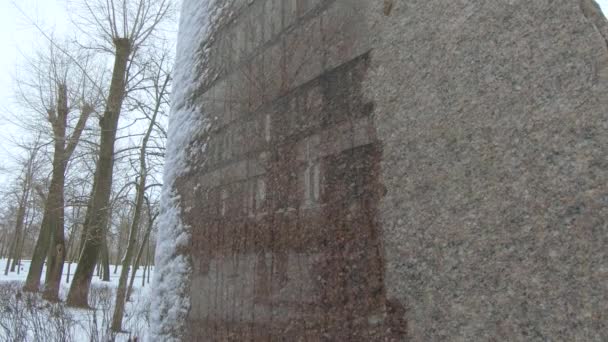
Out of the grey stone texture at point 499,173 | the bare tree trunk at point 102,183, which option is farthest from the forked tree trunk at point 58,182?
the grey stone texture at point 499,173

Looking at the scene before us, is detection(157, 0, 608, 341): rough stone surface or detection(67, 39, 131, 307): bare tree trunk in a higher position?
detection(67, 39, 131, 307): bare tree trunk

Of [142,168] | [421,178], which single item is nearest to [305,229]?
[421,178]

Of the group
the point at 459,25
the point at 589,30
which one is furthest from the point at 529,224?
the point at 459,25

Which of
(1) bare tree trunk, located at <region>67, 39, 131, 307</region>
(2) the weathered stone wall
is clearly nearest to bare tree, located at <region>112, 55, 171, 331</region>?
(1) bare tree trunk, located at <region>67, 39, 131, 307</region>

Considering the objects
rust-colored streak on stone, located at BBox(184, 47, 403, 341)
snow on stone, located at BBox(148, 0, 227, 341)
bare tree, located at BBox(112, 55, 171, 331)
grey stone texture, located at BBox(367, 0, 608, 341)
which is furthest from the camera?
bare tree, located at BBox(112, 55, 171, 331)

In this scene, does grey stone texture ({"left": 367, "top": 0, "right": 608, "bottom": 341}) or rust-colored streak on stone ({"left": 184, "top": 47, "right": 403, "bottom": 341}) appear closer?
grey stone texture ({"left": 367, "top": 0, "right": 608, "bottom": 341})

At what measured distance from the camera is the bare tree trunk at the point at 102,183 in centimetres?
956

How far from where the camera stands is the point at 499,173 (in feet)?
3.48

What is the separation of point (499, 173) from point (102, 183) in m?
10.4

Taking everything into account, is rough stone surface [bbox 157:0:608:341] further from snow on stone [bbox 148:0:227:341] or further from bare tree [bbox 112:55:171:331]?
bare tree [bbox 112:55:171:331]

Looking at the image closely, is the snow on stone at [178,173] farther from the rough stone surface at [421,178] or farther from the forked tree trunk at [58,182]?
the forked tree trunk at [58,182]

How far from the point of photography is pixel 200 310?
2160 millimetres

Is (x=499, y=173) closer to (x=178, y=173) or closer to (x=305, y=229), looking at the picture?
(x=305, y=229)

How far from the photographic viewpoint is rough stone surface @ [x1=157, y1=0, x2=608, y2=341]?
0.96m
